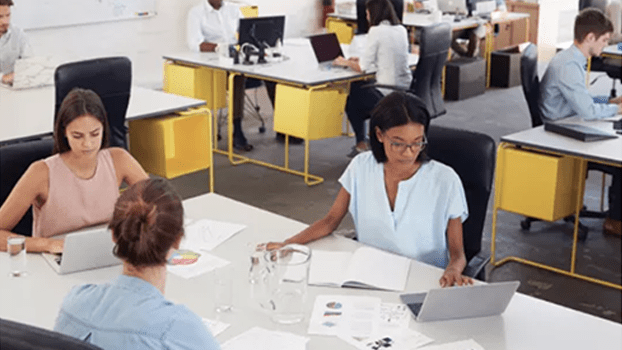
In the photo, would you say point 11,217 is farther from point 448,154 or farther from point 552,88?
point 552,88

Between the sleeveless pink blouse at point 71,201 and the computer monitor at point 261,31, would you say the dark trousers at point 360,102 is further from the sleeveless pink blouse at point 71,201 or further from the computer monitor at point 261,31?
the sleeveless pink blouse at point 71,201

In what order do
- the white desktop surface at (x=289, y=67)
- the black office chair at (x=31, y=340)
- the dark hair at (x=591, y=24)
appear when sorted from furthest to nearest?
the white desktop surface at (x=289, y=67), the dark hair at (x=591, y=24), the black office chair at (x=31, y=340)

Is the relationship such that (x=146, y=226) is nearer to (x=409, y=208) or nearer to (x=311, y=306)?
(x=311, y=306)

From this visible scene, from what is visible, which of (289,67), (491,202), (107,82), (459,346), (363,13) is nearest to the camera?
(459,346)

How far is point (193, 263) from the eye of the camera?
2.98 metres

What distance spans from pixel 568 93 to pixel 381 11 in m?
1.73

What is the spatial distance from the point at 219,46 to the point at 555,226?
286cm

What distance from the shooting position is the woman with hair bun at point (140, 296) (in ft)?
6.18

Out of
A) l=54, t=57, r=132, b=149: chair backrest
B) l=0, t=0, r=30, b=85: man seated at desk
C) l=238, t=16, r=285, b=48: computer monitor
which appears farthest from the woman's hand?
l=238, t=16, r=285, b=48: computer monitor

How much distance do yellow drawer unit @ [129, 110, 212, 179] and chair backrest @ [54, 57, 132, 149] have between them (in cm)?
34

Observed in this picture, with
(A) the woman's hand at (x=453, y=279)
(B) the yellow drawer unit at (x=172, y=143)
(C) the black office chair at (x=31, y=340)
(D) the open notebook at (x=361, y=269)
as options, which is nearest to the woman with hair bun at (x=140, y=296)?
(C) the black office chair at (x=31, y=340)

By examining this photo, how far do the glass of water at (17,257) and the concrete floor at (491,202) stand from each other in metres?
2.67

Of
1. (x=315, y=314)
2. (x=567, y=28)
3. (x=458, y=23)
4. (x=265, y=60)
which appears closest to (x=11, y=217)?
(x=315, y=314)

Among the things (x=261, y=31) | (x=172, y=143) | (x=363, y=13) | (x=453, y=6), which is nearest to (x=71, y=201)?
(x=172, y=143)
